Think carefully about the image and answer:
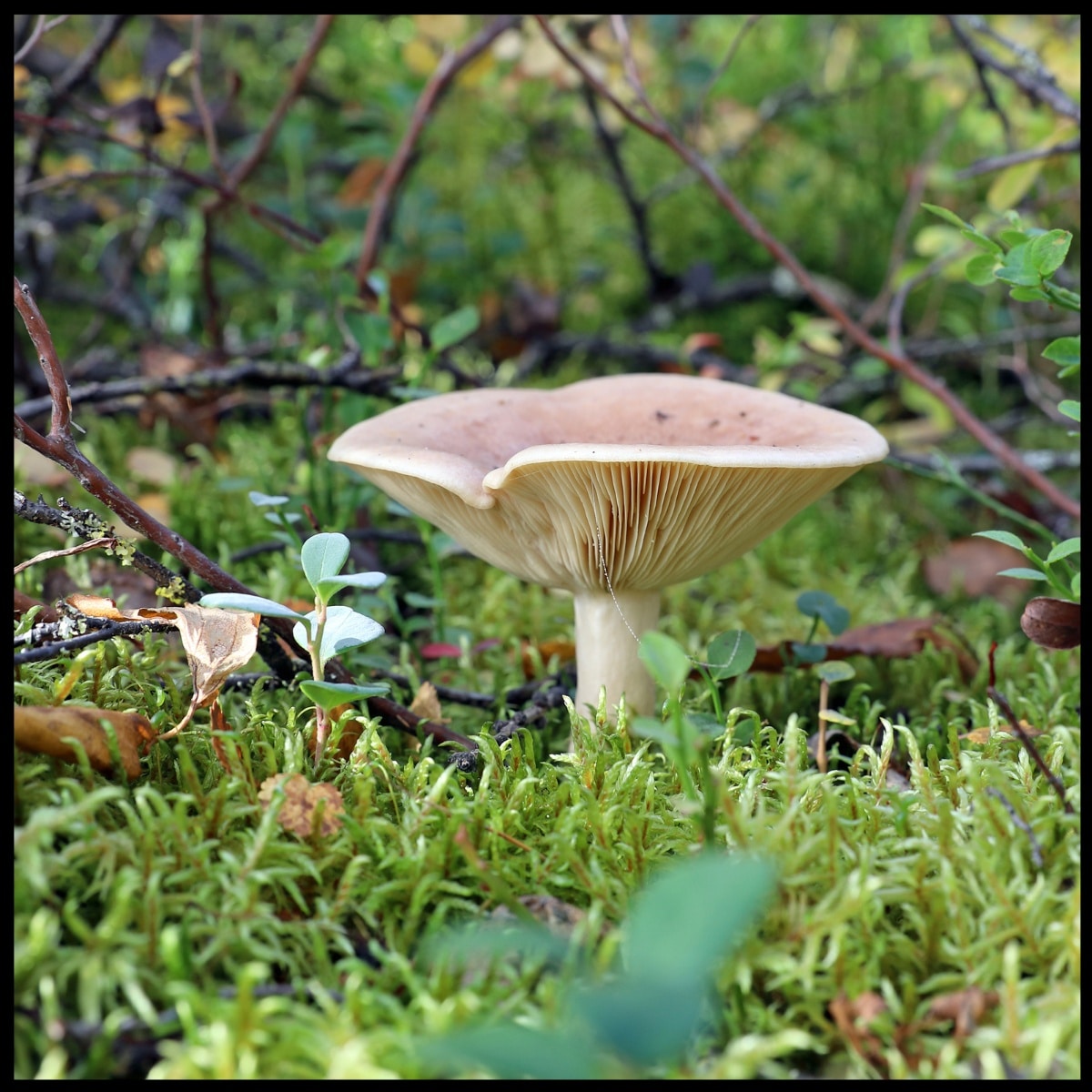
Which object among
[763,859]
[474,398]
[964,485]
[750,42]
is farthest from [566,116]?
[763,859]

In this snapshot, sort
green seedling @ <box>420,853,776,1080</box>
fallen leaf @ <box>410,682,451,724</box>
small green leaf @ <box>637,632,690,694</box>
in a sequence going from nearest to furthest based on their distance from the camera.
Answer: green seedling @ <box>420,853,776,1080</box> < small green leaf @ <box>637,632,690,694</box> < fallen leaf @ <box>410,682,451,724</box>


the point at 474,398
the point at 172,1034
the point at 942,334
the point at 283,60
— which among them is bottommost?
the point at 172,1034

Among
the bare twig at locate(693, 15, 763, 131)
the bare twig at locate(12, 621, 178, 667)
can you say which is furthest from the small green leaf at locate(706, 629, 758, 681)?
the bare twig at locate(693, 15, 763, 131)

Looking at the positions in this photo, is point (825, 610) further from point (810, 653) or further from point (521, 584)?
point (521, 584)

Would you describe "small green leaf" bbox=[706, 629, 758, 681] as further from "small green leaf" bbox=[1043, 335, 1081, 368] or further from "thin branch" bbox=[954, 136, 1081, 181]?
"thin branch" bbox=[954, 136, 1081, 181]

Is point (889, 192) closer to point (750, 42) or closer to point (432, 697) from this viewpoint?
point (750, 42)

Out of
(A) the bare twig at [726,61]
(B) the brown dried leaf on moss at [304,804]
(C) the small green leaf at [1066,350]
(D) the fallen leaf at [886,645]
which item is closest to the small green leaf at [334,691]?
(B) the brown dried leaf on moss at [304,804]

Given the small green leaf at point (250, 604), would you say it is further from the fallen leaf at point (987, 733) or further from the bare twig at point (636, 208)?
the bare twig at point (636, 208)
